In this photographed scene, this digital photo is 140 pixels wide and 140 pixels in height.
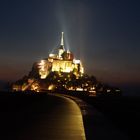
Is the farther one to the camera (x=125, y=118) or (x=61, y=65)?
(x=61, y=65)

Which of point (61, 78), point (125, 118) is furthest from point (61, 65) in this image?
point (125, 118)

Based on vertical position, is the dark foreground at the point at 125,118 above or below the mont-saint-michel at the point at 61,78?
below

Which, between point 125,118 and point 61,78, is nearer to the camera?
point 125,118

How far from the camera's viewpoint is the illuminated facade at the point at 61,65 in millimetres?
184250

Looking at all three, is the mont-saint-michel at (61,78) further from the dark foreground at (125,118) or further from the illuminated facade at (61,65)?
the dark foreground at (125,118)

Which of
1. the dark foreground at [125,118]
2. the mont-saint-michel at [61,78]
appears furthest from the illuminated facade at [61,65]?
the dark foreground at [125,118]

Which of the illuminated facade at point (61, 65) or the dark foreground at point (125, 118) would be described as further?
the illuminated facade at point (61, 65)

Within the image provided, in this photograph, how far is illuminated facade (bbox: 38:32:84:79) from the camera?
604 feet

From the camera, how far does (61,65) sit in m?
185

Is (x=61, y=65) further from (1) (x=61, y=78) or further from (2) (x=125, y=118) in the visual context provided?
(2) (x=125, y=118)

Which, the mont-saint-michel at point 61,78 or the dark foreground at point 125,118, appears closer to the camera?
the dark foreground at point 125,118

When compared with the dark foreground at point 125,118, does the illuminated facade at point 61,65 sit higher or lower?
higher

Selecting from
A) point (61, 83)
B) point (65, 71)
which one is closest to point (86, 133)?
point (61, 83)

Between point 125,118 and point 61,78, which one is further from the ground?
point 61,78
